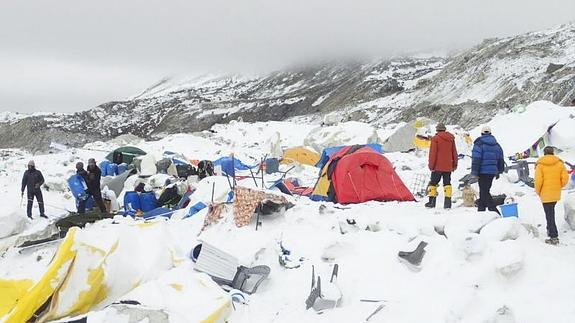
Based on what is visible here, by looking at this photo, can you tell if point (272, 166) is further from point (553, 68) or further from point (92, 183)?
point (553, 68)

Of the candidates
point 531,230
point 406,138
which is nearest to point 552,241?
point 531,230

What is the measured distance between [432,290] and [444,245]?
701 mm

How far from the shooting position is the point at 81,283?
502 centimetres

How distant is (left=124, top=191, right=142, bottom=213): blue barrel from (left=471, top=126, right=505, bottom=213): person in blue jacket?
684cm

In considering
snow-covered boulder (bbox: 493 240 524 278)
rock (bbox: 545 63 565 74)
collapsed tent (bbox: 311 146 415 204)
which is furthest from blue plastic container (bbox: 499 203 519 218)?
rock (bbox: 545 63 565 74)

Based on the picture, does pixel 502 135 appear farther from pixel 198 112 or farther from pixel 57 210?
pixel 198 112

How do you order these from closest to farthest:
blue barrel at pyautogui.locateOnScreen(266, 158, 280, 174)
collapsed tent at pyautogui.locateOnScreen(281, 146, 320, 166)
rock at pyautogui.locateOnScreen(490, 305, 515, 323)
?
rock at pyautogui.locateOnScreen(490, 305, 515, 323)
blue barrel at pyautogui.locateOnScreen(266, 158, 280, 174)
collapsed tent at pyautogui.locateOnScreen(281, 146, 320, 166)

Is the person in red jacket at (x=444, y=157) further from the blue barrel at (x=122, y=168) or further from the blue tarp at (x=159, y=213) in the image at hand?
the blue barrel at (x=122, y=168)

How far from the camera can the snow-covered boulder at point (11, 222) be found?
9.89 m

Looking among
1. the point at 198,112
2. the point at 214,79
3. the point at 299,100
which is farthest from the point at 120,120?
the point at 214,79

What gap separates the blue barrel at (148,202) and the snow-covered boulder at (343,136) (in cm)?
994

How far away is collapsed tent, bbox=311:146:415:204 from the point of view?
30.2 ft

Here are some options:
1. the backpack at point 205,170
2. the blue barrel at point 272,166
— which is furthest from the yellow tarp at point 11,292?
the blue barrel at point 272,166

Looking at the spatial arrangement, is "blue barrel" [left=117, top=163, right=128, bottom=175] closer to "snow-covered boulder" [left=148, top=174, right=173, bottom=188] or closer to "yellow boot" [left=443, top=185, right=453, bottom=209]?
"snow-covered boulder" [left=148, top=174, right=173, bottom=188]
